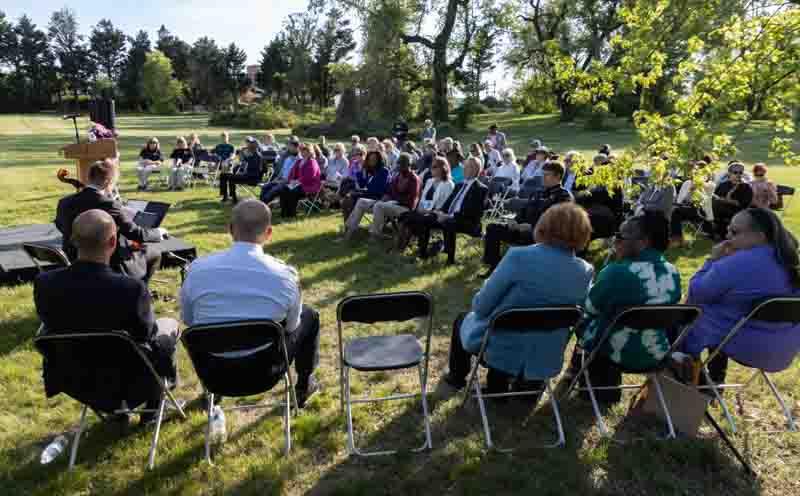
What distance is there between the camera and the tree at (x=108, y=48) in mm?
80375

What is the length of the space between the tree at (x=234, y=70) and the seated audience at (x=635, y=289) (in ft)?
236

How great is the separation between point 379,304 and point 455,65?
119 feet

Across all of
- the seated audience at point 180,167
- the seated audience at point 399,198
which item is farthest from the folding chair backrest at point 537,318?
the seated audience at point 180,167

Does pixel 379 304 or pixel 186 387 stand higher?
pixel 379 304

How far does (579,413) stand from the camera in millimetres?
3768

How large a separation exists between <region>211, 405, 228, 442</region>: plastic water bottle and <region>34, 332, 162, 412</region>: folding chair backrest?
1.35ft

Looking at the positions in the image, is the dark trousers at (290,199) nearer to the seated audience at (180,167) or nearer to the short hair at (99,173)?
the seated audience at (180,167)

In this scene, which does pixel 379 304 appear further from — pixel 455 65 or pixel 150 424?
pixel 455 65

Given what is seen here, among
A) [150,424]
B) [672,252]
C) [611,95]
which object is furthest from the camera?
[672,252]

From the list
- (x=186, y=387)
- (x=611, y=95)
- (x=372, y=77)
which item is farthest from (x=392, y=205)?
(x=372, y=77)

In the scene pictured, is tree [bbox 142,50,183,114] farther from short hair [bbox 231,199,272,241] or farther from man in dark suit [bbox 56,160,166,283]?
short hair [bbox 231,199,272,241]

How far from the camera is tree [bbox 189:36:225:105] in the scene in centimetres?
6900

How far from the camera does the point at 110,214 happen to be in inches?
192

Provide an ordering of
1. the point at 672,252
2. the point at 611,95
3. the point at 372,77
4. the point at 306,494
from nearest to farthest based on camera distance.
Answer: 1. the point at 306,494
2. the point at 611,95
3. the point at 672,252
4. the point at 372,77
